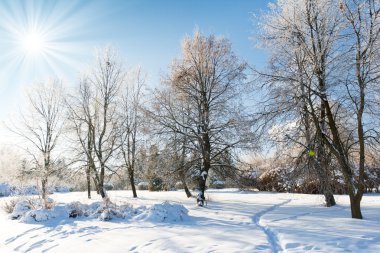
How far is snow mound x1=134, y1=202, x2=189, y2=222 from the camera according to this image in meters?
10.5

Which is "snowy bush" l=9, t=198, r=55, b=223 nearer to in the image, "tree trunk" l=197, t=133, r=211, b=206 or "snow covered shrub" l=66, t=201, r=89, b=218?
"snow covered shrub" l=66, t=201, r=89, b=218

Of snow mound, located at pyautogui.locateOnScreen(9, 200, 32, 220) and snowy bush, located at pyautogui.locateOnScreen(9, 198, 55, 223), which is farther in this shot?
snow mound, located at pyautogui.locateOnScreen(9, 200, 32, 220)

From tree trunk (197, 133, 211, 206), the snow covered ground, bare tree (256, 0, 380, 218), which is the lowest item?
the snow covered ground

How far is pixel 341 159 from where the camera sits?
9609 millimetres

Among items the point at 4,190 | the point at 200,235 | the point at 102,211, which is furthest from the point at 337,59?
the point at 4,190

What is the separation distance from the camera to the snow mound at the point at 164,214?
10.5 meters

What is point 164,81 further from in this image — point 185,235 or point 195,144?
point 185,235

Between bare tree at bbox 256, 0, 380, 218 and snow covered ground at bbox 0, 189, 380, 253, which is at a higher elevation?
bare tree at bbox 256, 0, 380, 218

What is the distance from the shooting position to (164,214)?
1049 centimetres

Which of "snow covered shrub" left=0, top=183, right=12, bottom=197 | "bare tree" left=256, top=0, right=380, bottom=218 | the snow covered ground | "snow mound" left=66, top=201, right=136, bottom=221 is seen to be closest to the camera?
the snow covered ground

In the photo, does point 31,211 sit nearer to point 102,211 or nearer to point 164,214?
point 102,211

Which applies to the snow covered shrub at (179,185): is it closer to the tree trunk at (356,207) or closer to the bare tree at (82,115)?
the bare tree at (82,115)

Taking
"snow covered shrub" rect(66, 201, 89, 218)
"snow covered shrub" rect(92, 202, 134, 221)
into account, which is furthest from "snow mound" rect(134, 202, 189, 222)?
"snow covered shrub" rect(66, 201, 89, 218)

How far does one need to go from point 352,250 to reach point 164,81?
39.5ft
